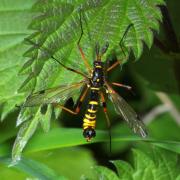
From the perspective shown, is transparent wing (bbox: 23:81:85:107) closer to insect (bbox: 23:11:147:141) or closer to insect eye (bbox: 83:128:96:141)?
insect (bbox: 23:11:147:141)

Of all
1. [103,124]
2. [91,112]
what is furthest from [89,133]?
[103,124]

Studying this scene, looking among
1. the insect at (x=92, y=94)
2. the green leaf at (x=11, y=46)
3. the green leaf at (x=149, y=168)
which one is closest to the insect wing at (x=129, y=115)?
the insect at (x=92, y=94)

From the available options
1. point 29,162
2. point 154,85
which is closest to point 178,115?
point 154,85

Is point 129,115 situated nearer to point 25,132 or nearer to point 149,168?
point 149,168

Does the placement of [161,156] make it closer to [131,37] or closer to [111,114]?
[131,37]

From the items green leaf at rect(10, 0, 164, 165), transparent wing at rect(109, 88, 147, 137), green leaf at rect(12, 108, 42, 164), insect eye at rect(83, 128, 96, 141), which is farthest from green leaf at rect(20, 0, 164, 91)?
transparent wing at rect(109, 88, 147, 137)

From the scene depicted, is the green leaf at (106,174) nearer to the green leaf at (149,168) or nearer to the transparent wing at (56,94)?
the green leaf at (149,168)
